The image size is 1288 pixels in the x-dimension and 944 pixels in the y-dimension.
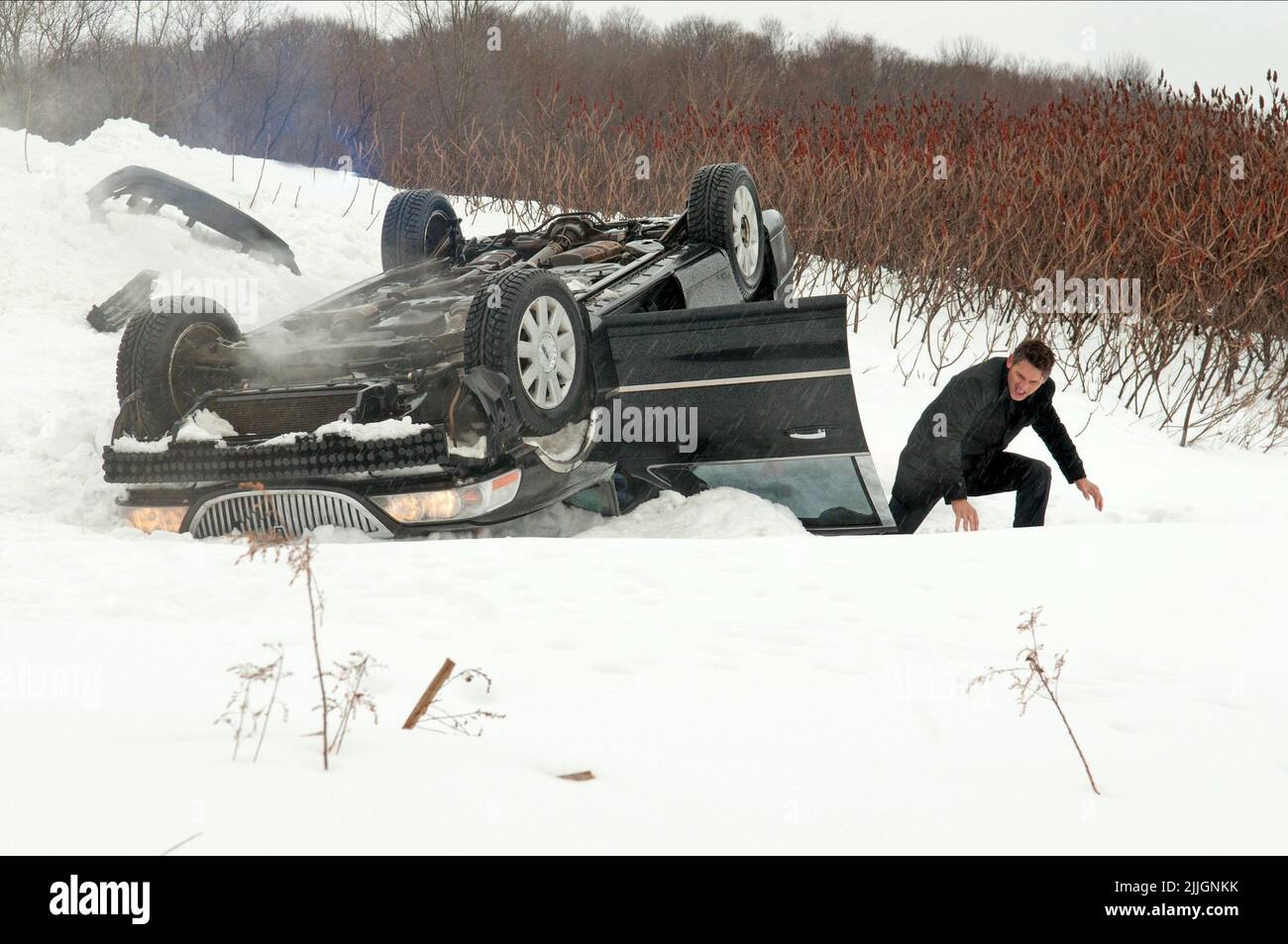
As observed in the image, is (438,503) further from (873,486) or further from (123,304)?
(123,304)

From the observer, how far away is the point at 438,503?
463 cm

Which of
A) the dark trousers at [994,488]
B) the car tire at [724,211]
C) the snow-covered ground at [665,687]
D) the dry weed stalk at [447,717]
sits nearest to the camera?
the snow-covered ground at [665,687]

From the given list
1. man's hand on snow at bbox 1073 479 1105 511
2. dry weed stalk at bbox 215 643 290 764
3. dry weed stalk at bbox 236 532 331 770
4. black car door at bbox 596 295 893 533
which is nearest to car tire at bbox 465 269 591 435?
black car door at bbox 596 295 893 533

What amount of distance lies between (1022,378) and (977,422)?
0.34 m

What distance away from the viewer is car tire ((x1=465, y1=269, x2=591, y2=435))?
4.63m

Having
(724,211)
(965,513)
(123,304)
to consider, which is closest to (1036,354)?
(965,513)

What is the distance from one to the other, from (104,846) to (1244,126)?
13.4 meters

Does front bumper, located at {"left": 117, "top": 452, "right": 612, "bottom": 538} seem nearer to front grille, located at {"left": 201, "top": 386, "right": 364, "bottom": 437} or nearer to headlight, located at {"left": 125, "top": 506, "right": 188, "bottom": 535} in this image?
headlight, located at {"left": 125, "top": 506, "right": 188, "bottom": 535}

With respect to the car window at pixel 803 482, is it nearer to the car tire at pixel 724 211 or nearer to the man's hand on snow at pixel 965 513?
the man's hand on snow at pixel 965 513

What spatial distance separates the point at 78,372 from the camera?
668cm

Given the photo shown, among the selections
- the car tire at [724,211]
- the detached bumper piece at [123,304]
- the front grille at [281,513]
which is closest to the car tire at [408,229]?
the car tire at [724,211]

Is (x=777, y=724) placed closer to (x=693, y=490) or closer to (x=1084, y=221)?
(x=693, y=490)

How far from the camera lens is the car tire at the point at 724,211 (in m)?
6.39

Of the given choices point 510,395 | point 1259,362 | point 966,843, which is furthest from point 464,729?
point 1259,362
